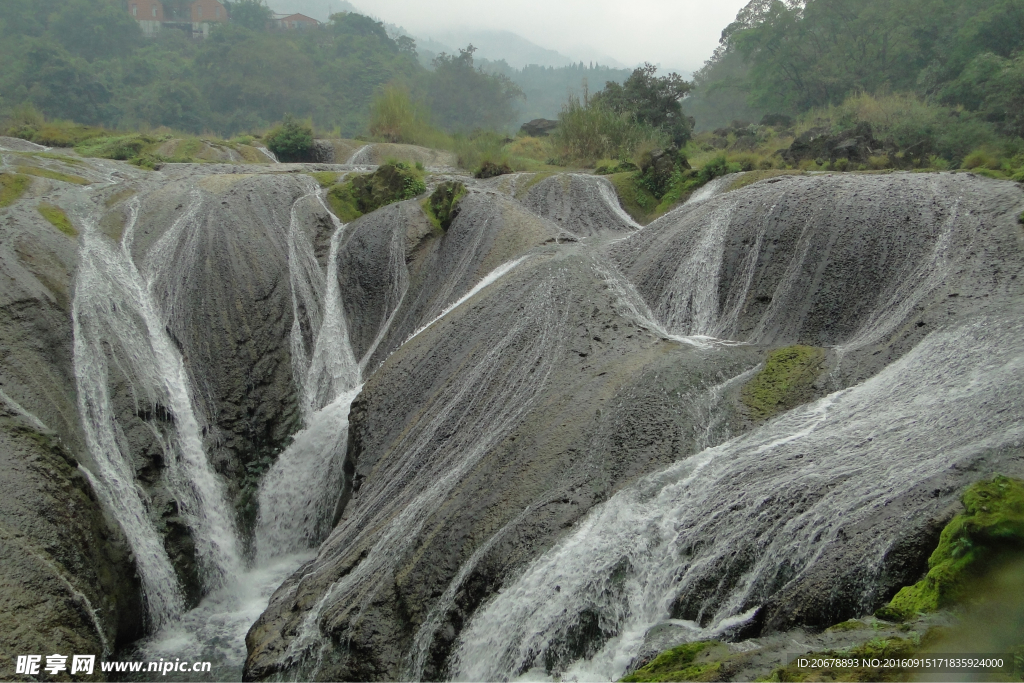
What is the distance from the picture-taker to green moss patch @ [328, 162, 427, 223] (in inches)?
590

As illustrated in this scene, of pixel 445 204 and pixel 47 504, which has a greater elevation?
pixel 445 204

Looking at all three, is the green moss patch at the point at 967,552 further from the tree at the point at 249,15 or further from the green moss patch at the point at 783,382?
the tree at the point at 249,15

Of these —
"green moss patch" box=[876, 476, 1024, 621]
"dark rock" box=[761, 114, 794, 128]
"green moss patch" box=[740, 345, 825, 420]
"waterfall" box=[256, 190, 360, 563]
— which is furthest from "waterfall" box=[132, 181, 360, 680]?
"dark rock" box=[761, 114, 794, 128]

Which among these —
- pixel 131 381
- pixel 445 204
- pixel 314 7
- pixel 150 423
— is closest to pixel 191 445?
pixel 150 423

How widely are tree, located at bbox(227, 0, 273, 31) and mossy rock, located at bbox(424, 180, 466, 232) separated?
2378 inches

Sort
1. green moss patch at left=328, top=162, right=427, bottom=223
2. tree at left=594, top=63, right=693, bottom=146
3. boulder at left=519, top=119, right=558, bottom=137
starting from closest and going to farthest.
A: 1. green moss patch at left=328, top=162, right=427, bottom=223
2. tree at left=594, top=63, right=693, bottom=146
3. boulder at left=519, top=119, right=558, bottom=137

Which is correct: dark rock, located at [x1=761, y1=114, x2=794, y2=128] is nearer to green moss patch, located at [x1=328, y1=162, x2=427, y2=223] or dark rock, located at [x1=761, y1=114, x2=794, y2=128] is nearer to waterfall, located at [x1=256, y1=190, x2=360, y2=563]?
green moss patch, located at [x1=328, y1=162, x2=427, y2=223]

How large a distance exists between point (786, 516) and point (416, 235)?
32.1 feet

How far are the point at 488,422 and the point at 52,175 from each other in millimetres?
12537

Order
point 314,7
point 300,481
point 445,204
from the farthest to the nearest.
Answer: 1. point 314,7
2. point 445,204
3. point 300,481

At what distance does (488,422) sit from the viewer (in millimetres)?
7688

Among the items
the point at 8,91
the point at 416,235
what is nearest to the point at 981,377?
the point at 416,235

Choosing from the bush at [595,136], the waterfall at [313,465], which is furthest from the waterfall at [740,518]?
the bush at [595,136]

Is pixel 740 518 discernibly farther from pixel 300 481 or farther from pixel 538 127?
pixel 538 127
